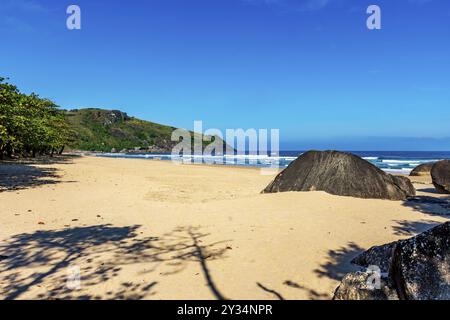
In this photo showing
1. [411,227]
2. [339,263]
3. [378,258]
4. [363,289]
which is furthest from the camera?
[411,227]

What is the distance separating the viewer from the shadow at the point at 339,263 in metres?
5.55

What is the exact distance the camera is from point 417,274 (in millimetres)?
3861

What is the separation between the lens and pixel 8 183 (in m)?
16.8

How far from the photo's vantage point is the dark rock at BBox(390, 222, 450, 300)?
3.74 m

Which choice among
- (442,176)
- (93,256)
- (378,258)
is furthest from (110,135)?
(378,258)

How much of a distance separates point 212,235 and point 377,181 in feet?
25.8

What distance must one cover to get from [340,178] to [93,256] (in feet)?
31.3

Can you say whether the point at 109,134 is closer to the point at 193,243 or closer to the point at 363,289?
the point at 193,243

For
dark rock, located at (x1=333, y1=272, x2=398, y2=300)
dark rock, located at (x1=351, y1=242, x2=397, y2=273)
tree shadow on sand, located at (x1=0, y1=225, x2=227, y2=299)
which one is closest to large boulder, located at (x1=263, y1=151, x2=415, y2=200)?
tree shadow on sand, located at (x1=0, y1=225, x2=227, y2=299)

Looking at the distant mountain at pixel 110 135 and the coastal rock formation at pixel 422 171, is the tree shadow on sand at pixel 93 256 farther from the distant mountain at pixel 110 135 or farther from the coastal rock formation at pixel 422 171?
the distant mountain at pixel 110 135

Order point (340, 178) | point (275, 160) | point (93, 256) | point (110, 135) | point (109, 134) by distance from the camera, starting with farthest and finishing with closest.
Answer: point (109, 134), point (110, 135), point (275, 160), point (340, 178), point (93, 256)

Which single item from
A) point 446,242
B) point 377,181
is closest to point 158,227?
point 446,242

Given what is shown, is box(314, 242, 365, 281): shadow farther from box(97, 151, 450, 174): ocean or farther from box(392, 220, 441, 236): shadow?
box(97, 151, 450, 174): ocean

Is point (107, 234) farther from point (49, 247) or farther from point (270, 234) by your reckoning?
point (270, 234)
